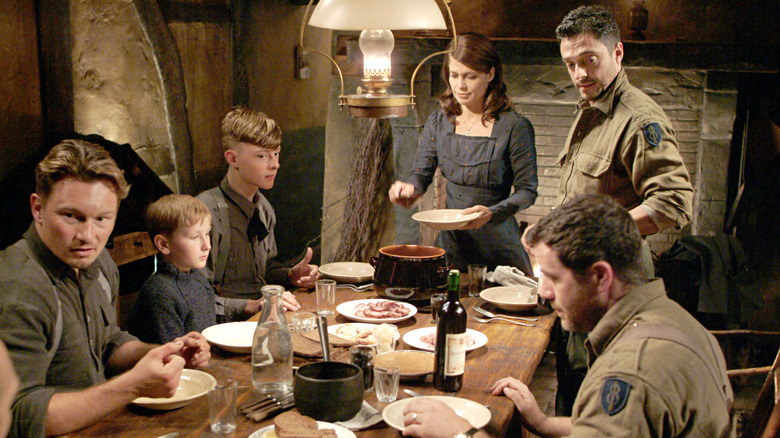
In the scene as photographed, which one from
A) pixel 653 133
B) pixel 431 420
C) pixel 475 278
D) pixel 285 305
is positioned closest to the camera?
pixel 431 420

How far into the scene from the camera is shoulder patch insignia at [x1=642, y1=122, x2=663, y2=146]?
2949 millimetres

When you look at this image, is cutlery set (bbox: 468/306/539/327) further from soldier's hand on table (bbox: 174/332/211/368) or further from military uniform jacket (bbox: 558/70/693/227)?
soldier's hand on table (bbox: 174/332/211/368)

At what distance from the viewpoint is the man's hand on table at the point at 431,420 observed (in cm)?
172

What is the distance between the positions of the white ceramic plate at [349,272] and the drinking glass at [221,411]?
144cm

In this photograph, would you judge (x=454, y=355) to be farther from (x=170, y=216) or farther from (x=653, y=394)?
(x=170, y=216)

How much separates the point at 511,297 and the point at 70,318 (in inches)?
68.9

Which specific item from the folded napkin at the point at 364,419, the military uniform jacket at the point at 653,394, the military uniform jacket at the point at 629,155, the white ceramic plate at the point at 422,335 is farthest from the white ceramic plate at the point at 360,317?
the military uniform jacket at the point at 653,394

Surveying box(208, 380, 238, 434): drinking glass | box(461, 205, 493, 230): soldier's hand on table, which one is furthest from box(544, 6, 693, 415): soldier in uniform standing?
box(208, 380, 238, 434): drinking glass

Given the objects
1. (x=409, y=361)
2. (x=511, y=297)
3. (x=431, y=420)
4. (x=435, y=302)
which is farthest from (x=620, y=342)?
(x=511, y=297)

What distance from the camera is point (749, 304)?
4.66 m

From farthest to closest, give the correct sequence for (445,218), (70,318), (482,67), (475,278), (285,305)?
(482,67) → (445,218) → (475,278) → (285,305) → (70,318)

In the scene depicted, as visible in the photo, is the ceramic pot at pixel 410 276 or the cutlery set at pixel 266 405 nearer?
the cutlery set at pixel 266 405

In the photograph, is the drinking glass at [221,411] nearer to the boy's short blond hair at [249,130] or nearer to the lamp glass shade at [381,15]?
the lamp glass shade at [381,15]

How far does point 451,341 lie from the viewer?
2.00m
